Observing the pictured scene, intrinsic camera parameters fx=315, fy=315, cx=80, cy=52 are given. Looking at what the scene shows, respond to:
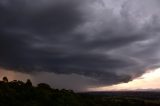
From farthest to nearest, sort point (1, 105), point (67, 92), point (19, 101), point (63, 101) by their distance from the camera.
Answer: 1. point (67, 92)
2. point (63, 101)
3. point (19, 101)
4. point (1, 105)

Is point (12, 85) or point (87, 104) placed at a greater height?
point (12, 85)

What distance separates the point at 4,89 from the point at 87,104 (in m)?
37.6

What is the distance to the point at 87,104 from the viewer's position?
144 meters

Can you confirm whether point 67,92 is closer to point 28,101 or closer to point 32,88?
point 32,88

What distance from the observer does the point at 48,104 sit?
4764 inches

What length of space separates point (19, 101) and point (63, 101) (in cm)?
1892

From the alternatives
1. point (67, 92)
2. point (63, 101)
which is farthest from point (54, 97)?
point (67, 92)

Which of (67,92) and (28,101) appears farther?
(67,92)

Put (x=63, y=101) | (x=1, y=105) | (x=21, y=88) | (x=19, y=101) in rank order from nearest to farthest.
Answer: (x=1, y=105), (x=19, y=101), (x=63, y=101), (x=21, y=88)

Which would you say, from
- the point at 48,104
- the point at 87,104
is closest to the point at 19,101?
the point at 48,104

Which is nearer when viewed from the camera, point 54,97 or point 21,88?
point 54,97

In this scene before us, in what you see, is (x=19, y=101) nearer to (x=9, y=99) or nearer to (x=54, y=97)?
(x=9, y=99)

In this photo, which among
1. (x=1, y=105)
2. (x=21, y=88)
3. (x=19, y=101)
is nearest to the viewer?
(x=1, y=105)

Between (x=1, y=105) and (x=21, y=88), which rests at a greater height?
(x=21, y=88)
